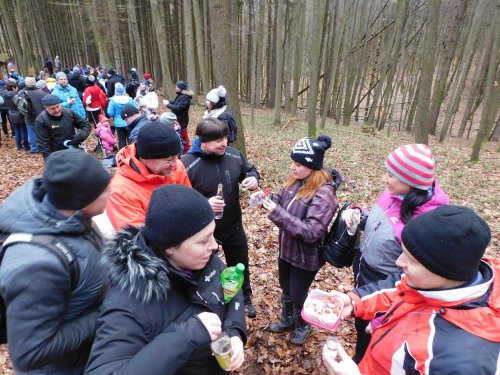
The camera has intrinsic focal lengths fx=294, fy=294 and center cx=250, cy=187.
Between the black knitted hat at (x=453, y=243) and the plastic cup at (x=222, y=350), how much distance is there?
1062 millimetres

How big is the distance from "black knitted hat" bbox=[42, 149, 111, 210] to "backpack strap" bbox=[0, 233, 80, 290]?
0.71ft

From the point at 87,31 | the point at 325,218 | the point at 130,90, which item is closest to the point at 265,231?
the point at 325,218

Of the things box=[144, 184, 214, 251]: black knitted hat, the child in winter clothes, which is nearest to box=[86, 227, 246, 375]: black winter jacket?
box=[144, 184, 214, 251]: black knitted hat

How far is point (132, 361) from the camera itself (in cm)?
129

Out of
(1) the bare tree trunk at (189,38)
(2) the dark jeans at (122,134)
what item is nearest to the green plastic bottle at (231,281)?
(2) the dark jeans at (122,134)

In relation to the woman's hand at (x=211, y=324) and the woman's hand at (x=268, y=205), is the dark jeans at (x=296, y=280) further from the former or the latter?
the woman's hand at (x=211, y=324)

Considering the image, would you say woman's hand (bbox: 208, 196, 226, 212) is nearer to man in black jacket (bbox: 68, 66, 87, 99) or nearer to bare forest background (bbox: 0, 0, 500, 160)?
bare forest background (bbox: 0, 0, 500, 160)

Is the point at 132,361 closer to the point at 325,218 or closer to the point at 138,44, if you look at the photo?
the point at 325,218

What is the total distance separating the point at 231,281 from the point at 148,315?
551 mm

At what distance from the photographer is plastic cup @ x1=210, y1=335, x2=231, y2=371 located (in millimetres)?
1477

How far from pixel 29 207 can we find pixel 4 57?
93.0 ft

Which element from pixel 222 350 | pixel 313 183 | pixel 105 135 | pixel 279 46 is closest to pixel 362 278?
pixel 313 183

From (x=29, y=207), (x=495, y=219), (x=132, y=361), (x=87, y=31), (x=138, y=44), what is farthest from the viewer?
(x=87, y=31)

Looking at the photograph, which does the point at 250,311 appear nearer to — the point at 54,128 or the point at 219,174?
the point at 219,174
